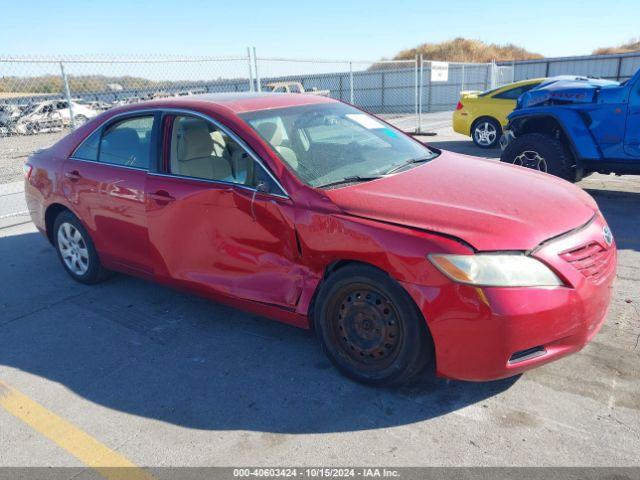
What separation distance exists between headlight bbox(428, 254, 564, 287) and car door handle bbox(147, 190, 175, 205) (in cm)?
205

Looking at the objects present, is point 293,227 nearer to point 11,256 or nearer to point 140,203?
point 140,203

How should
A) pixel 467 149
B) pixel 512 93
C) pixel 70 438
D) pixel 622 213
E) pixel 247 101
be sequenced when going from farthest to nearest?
pixel 467 149 → pixel 512 93 → pixel 622 213 → pixel 247 101 → pixel 70 438

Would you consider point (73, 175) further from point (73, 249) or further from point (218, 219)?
point (218, 219)

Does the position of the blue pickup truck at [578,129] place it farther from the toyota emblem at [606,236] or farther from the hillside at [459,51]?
the hillside at [459,51]

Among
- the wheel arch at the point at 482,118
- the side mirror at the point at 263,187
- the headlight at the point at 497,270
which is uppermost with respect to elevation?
the side mirror at the point at 263,187

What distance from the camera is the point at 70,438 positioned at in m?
2.80

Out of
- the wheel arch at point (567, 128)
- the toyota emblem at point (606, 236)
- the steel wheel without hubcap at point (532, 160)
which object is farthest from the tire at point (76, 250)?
the wheel arch at point (567, 128)

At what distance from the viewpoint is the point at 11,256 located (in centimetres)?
586

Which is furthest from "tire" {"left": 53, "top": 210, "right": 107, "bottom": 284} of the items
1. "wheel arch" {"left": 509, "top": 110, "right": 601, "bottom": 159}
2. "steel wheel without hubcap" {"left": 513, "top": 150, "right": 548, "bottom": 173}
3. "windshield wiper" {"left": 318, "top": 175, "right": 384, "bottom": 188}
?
"wheel arch" {"left": 509, "top": 110, "right": 601, "bottom": 159}

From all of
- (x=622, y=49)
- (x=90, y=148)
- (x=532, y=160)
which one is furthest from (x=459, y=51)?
(x=90, y=148)

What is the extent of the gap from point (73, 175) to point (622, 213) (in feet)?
19.9

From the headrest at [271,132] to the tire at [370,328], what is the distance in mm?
1036

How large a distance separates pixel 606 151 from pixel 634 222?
1076 mm

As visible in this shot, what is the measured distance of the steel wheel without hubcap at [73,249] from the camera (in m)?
4.77
